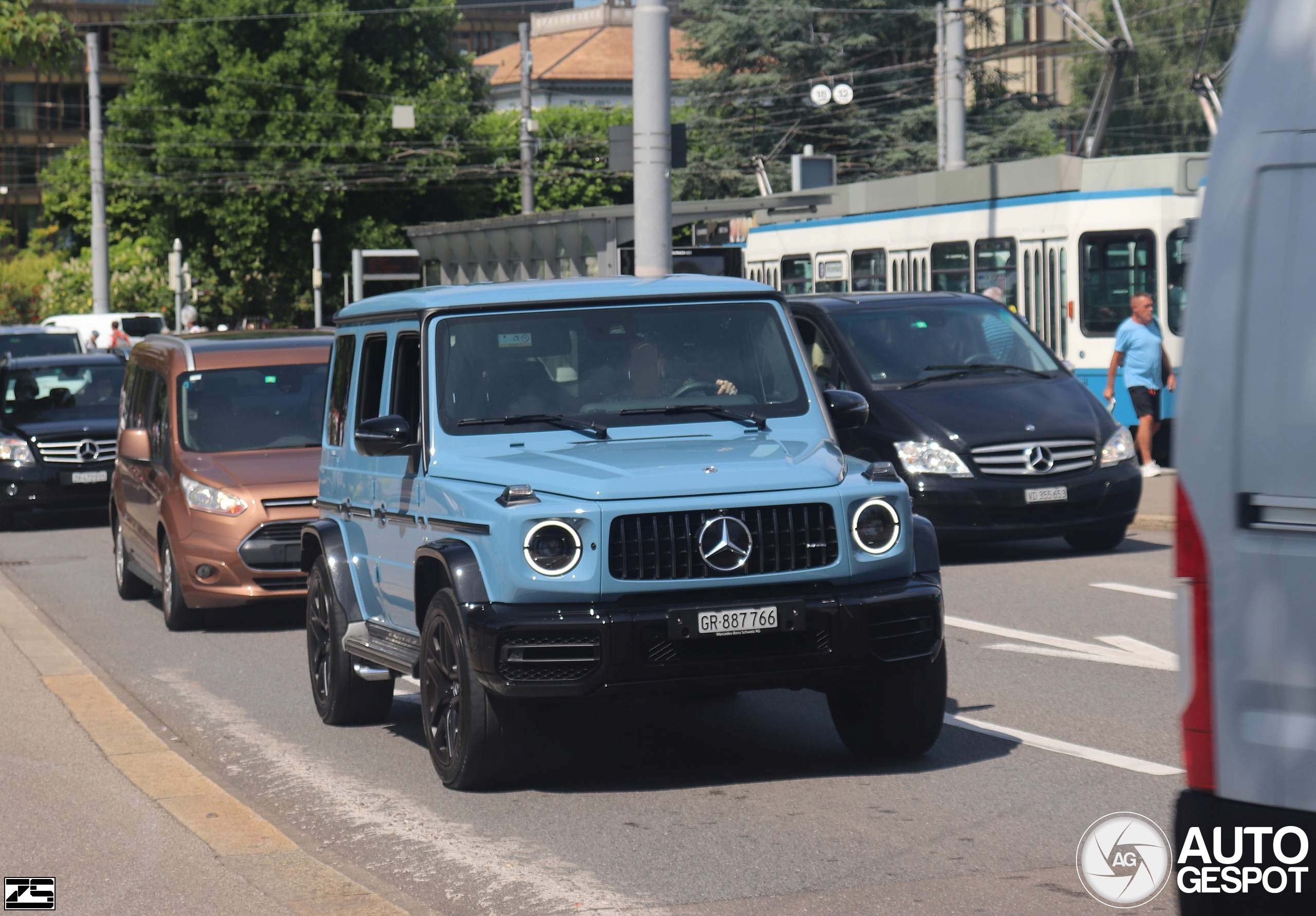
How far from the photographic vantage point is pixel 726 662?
6.95m

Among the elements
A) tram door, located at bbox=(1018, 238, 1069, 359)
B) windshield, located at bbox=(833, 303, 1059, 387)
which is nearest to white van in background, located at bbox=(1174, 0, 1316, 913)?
windshield, located at bbox=(833, 303, 1059, 387)

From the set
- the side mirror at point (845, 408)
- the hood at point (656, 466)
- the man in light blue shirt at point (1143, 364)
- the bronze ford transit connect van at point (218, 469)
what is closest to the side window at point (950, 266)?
the man in light blue shirt at point (1143, 364)

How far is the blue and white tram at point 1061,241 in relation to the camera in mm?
22984

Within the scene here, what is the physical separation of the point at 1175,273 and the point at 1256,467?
19721 mm

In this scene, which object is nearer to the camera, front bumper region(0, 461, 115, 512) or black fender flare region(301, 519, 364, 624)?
black fender flare region(301, 519, 364, 624)

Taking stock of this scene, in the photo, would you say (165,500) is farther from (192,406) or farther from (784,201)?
(784,201)

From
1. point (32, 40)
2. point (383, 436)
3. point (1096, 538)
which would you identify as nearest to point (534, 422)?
point (383, 436)

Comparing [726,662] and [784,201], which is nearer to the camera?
[726,662]

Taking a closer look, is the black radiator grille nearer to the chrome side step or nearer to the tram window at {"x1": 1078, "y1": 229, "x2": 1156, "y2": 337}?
the chrome side step

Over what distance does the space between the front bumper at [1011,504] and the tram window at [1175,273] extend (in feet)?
29.4

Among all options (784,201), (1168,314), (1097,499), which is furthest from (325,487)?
(784,201)

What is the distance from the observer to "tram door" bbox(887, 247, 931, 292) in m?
26.6

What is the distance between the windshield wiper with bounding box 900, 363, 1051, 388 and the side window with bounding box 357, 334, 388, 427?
22.5 feet

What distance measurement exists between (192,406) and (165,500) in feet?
2.79
